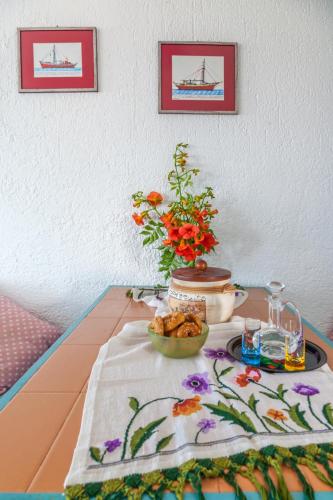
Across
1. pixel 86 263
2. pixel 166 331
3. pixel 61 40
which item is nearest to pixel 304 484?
pixel 166 331

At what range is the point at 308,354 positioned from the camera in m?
0.76

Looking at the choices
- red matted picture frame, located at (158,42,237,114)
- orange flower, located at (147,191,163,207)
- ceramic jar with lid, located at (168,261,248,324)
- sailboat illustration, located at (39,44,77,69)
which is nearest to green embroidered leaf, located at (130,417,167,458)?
ceramic jar with lid, located at (168,261,248,324)

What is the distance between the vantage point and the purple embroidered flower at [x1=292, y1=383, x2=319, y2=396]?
1.94 ft

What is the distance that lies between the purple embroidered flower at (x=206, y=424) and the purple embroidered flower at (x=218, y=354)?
0.22m

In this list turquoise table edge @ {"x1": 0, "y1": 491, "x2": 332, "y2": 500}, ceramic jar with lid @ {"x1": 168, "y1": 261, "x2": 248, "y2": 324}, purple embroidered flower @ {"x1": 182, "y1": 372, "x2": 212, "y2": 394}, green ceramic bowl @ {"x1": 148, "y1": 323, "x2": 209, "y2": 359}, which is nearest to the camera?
turquoise table edge @ {"x1": 0, "y1": 491, "x2": 332, "y2": 500}

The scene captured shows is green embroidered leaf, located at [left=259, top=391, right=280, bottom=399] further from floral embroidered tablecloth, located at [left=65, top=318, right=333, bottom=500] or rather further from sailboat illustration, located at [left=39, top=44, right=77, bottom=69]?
sailboat illustration, located at [left=39, top=44, right=77, bottom=69]

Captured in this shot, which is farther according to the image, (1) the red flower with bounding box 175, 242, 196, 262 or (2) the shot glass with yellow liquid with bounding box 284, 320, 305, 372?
(1) the red flower with bounding box 175, 242, 196, 262

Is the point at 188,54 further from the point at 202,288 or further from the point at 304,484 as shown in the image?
the point at 304,484

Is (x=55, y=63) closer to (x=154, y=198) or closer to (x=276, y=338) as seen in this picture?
(x=154, y=198)

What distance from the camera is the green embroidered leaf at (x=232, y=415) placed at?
50 cm

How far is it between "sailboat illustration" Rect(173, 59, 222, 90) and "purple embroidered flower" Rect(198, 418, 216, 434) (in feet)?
4.11

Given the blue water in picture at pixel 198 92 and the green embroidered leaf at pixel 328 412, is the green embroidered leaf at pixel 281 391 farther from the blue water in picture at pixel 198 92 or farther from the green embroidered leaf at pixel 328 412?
the blue water in picture at pixel 198 92

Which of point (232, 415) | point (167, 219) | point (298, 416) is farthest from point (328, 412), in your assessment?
point (167, 219)

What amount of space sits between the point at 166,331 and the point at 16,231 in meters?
1.00
